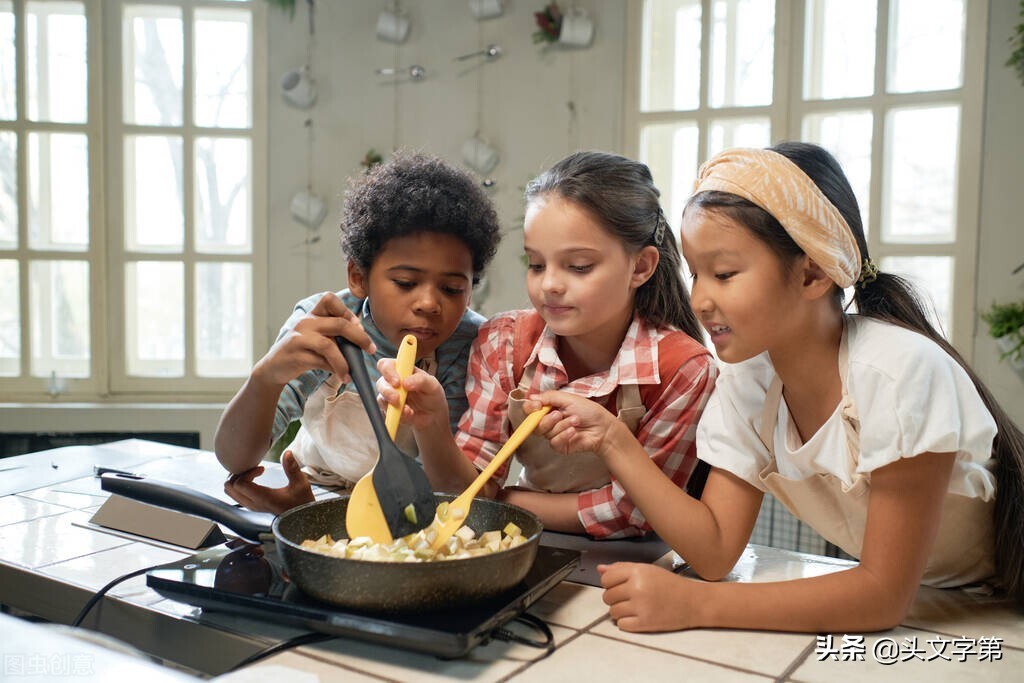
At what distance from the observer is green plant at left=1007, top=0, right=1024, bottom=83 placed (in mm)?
2457

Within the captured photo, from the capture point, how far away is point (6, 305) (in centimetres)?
316

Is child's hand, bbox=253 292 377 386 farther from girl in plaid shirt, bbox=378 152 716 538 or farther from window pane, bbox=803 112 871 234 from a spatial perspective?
window pane, bbox=803 112 871 234

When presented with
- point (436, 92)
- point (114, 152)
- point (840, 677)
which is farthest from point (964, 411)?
point (114, 152)

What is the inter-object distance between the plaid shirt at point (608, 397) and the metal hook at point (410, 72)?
211 centimetres

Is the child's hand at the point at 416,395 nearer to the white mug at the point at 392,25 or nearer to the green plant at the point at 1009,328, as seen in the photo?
the green plant at the point at 1009,328

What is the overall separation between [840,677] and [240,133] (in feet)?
9.78

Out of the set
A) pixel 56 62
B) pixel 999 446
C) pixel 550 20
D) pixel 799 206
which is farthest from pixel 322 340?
pixel 56 62

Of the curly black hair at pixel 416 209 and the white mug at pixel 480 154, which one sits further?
the white mug at pixel 480 154

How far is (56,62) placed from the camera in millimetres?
3146

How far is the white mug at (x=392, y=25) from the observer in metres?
3.11

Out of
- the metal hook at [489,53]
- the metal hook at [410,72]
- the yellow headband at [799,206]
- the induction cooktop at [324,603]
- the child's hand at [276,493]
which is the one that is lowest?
the child's hand at [276,493]

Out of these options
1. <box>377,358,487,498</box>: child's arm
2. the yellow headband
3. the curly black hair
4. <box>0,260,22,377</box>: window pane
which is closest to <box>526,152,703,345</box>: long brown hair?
the curly black hair

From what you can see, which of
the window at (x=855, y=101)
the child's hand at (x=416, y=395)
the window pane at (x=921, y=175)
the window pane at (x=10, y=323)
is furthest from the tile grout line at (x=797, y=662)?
the window pane at (x=10, y=323)

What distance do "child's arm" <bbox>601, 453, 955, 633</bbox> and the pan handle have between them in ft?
1.37
